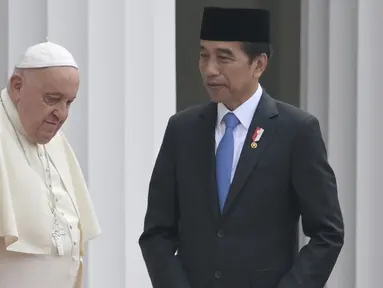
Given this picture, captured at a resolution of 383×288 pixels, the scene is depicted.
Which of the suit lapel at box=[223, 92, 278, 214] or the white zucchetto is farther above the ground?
the white zucchetto

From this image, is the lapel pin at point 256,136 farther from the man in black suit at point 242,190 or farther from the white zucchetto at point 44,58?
the white zucchetto at point 44,58

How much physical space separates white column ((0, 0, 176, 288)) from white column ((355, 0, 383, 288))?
143cm

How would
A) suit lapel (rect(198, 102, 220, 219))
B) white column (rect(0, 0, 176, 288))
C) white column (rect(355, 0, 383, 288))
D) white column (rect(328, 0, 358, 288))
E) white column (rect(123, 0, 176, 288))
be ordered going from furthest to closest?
white column (rect(328, 0, 358, 288)) < white column (rect(355, 0, 383, 288)) < white column (rect(123, 0, 176, 288)) < white column (rect(0, 0, 176, 288)) < suit lapel (rect(198, 102, 220, 219))

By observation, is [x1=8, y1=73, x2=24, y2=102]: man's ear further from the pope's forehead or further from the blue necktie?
the blue necktie

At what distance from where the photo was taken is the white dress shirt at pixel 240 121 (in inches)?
145

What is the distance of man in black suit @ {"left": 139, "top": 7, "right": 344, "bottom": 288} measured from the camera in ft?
11.9

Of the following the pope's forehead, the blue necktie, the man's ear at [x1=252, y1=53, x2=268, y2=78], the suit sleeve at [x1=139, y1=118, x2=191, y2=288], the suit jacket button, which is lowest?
the suit jacket button

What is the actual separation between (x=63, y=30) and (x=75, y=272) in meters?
1.65

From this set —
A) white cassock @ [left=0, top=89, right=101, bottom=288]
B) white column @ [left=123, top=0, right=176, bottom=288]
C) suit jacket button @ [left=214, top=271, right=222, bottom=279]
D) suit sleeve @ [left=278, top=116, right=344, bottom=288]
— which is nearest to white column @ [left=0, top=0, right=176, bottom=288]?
white column @ [left=123, top=0, right=176, bottom=288]

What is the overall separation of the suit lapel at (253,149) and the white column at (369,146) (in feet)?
8.19

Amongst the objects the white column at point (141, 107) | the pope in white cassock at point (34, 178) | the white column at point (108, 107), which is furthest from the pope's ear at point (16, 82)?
the white column at point (141, 107)

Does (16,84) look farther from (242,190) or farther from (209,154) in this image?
(242,190)

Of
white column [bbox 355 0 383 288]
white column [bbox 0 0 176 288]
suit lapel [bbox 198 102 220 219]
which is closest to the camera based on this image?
suit lapel [bbox 198 102 220 219]

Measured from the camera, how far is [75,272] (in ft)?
12.3
